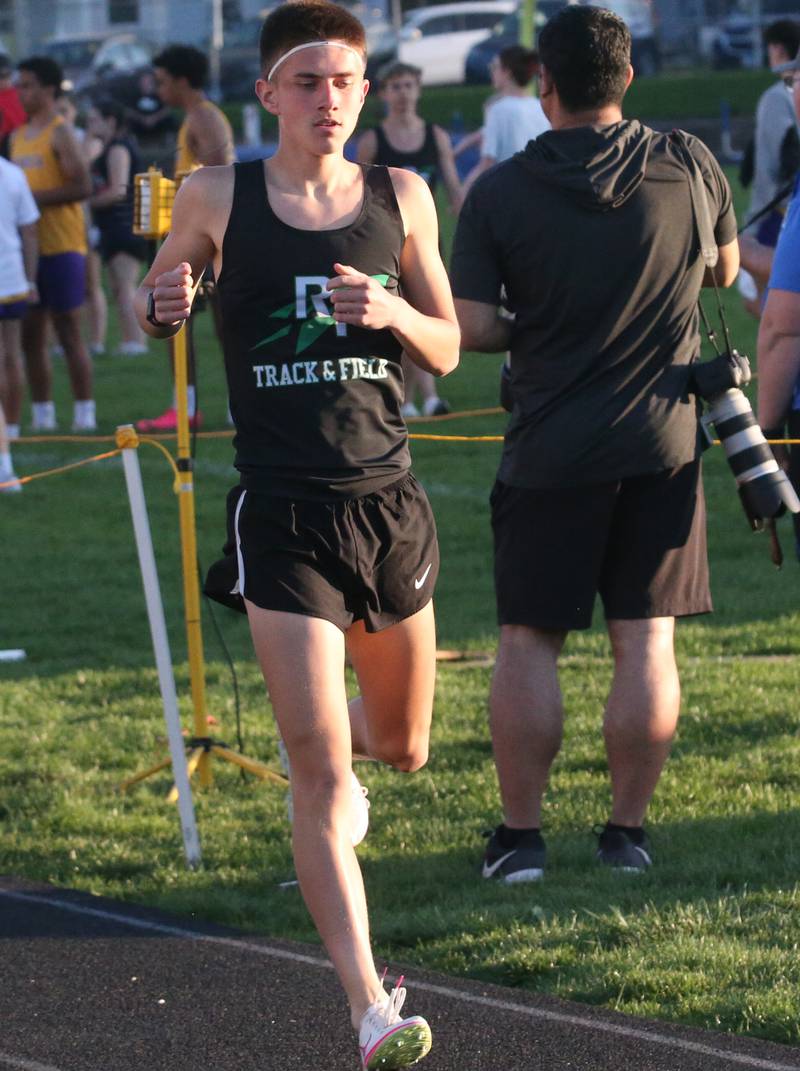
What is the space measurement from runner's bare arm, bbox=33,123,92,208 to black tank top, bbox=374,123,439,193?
2023 millimetres

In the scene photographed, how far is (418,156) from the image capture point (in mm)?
12953

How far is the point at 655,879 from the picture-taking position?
5395mm

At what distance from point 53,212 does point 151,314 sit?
31.0ft

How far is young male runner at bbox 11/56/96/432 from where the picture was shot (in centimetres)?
1319

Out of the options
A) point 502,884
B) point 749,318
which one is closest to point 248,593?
point 502,884

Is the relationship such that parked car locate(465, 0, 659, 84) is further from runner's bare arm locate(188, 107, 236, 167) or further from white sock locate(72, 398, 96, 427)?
runner's bare arm locate(188, 107, 236, 167)

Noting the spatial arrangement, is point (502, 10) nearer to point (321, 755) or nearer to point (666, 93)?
point (666, 93)

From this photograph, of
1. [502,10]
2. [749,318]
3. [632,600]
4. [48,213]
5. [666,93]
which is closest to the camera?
[632,600]

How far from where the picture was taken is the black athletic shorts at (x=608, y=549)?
5.28 m

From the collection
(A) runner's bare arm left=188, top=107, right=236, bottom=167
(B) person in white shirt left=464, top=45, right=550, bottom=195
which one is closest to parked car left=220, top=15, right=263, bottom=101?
(B) person in white shirt left=464, top=45, right=550, bottom=195

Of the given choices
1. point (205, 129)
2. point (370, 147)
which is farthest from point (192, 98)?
point (370, 147)

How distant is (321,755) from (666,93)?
3714 cm

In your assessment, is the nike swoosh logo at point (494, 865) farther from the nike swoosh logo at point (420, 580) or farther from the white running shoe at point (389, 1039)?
the white running shoe at point (389, 1039)

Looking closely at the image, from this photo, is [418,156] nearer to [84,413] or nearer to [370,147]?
[370,147]
